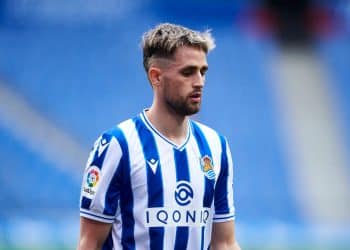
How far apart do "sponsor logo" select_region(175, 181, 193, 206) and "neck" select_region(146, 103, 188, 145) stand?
0.60 feet

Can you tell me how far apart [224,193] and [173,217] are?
308 millimetres

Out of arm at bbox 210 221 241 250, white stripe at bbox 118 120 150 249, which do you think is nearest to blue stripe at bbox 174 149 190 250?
white stripe at bbox 118 120 150 249

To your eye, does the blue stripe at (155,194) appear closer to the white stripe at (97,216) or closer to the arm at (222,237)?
the white stripe at (97,216)

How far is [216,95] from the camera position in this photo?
1323cm

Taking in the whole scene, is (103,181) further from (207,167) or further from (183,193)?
(207,167)

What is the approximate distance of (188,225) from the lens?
4.11 metres

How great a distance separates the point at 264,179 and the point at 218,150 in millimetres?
8044

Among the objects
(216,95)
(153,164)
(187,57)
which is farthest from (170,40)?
(216,95)

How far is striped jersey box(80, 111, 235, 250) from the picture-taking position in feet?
13.4

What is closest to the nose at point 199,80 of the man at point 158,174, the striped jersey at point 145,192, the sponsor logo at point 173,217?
the man at point 158,174

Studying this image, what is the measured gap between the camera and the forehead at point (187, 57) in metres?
4.11

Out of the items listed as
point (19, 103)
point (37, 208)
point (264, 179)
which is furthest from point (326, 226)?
point (19, 103)

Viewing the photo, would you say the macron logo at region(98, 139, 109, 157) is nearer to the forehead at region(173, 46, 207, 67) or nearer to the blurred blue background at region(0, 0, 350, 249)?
the forehead at region(173, 46, 207, 67)

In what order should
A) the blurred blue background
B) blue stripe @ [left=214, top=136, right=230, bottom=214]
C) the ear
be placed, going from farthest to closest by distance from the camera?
1. the blurred blue background
2. blue stripe @ [left=214, top=136, right=230, bottom=214]
3. the ear
